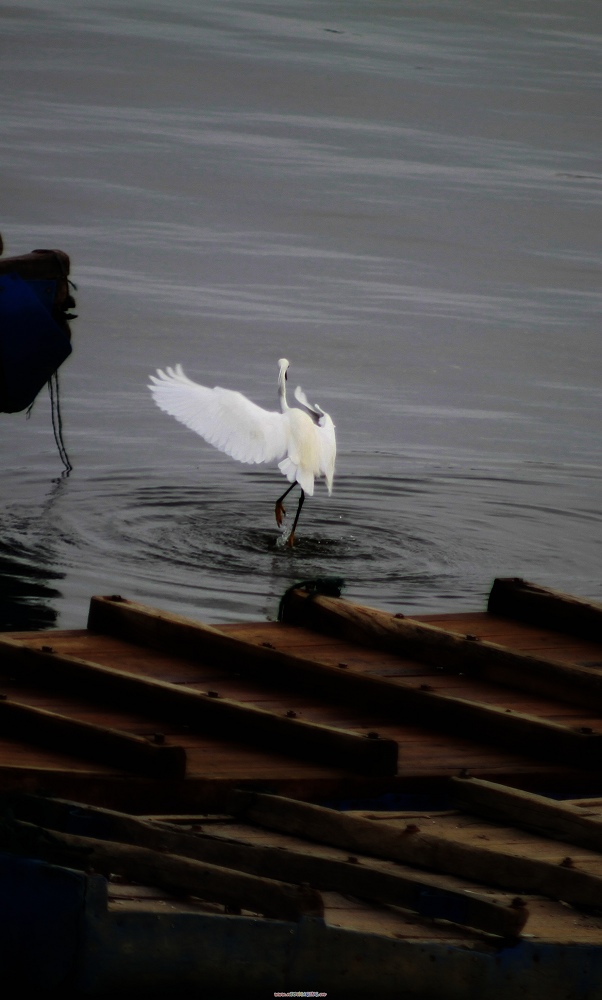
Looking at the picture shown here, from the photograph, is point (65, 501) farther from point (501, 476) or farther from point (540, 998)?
point (540, 998)

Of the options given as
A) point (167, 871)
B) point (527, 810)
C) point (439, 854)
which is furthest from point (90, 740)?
point (527, 810)

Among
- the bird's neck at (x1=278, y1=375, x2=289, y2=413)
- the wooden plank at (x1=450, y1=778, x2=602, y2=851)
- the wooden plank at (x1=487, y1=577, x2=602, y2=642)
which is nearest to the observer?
the wooden plank at (x1=450, y1=778, x2=602, y2=851)

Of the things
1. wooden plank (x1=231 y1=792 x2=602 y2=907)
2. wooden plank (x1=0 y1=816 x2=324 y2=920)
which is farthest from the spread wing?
wooden plank (x1=0 y1=816 x2=324 y2=920)

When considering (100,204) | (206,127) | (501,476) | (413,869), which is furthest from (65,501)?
(206,127)

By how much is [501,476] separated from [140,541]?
3.60m

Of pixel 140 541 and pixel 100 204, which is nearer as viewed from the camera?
pixel 140 541

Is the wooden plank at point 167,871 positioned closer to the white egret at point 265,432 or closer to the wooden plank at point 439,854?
the wooden plank at point 439,854

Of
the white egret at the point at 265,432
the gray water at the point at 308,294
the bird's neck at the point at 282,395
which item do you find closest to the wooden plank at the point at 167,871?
the gray water at the point at 308,294

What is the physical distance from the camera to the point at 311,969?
472 centimetres

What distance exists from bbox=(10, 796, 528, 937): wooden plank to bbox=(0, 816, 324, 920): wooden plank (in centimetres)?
12

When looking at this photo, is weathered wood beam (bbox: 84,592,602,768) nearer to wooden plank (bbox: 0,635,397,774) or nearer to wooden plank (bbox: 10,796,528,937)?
wooden plank (bbox: 0,635,397,774)

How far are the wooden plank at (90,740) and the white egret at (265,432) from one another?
5520mm

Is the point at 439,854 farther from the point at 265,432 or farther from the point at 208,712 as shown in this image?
the point at 265,432

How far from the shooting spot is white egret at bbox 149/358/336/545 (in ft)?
37.0
